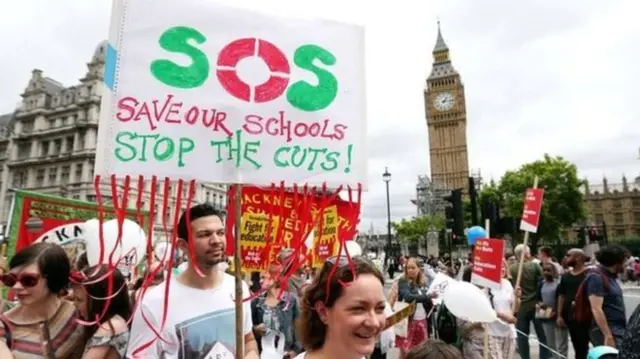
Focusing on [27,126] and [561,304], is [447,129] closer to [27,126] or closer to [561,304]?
[27,126]

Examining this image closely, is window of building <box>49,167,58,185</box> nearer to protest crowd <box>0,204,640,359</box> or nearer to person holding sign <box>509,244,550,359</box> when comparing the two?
person holding sign <box>509,244,550,359</box>

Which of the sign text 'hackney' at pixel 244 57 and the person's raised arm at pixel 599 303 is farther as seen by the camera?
the person's raised arm at pixel 599 303

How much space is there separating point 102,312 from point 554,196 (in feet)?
160

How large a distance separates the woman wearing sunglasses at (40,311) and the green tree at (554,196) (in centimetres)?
4588

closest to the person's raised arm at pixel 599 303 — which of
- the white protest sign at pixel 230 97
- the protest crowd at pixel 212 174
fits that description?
the protest crowd at pixel 212 174

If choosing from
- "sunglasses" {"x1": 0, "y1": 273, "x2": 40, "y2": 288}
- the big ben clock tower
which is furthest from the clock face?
"sunglasses" {"x1": 0, "y1": 273, "x2": 40, "y2": 288}

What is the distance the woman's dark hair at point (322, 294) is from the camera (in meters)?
1.81

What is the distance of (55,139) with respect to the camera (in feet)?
156

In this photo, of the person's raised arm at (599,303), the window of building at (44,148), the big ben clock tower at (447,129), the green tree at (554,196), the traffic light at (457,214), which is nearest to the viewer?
the person's raised arm at (599,303)

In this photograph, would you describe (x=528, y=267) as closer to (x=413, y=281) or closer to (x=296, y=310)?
(x=413, y=281)

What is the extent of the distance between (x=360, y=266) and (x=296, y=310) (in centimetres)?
339

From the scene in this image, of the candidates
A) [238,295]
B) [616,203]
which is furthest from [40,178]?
[616,203]

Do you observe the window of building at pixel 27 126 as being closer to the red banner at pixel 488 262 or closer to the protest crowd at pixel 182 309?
the protest crowd at pixel 182 309

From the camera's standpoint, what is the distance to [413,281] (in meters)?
6.25
